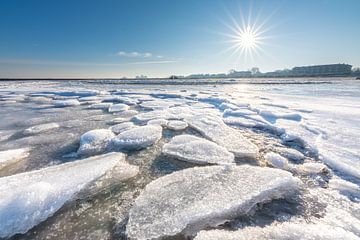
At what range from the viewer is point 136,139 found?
224 centimetres

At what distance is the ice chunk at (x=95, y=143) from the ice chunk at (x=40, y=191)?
1.09 ft

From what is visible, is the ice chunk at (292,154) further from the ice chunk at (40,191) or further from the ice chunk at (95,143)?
the ice chunk at (95,143)

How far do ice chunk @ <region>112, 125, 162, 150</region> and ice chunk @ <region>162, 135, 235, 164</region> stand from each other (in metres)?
0.27

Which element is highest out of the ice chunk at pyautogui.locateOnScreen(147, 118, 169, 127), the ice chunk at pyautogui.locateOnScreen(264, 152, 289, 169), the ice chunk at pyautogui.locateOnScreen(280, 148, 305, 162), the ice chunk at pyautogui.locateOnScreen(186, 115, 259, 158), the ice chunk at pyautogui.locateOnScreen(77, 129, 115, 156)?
the ice chunk at pyautogui.locateOnScreen(77, 129, 115, 156)

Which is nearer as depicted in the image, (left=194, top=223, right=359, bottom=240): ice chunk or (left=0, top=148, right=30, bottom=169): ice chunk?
(left=194, top=223, right=359, bottom=240): ice chunk

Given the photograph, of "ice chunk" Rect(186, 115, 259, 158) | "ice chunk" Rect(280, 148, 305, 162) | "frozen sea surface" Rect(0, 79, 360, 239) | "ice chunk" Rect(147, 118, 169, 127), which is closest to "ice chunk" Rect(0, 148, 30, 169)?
"frozen sea surface" Rect(0, 79, 360, 239)

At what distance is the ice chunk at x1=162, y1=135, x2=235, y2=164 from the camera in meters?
1.80

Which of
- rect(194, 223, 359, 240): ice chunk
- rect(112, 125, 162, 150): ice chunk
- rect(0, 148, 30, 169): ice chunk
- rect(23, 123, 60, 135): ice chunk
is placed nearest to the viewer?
rect(194, 223, 359, 240): ice chunk

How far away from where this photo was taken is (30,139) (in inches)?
94.0

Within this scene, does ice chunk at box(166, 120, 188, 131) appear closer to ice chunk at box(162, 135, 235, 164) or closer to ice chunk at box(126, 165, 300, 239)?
ice chunk at box(162, 135, 235, 164)

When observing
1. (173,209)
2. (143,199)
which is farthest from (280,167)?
(143,199)

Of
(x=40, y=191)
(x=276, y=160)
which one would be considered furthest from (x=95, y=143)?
(x=276, y=160)

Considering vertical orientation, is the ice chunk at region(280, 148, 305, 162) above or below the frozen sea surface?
below

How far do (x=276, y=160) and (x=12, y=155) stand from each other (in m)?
2.38
